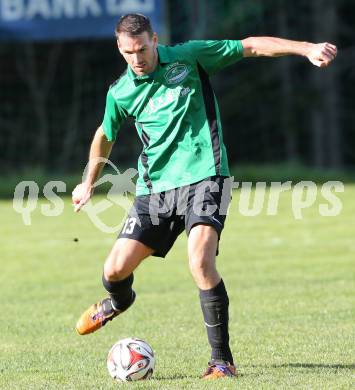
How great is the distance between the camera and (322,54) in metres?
5.49

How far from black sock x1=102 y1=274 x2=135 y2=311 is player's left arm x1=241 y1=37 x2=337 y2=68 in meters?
1.52

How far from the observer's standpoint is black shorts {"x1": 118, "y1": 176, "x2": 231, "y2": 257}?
18.9ft

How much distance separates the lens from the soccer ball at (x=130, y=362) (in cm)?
570

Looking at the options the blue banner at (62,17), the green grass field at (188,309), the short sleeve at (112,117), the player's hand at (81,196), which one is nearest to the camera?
the green grass field at (188,309)

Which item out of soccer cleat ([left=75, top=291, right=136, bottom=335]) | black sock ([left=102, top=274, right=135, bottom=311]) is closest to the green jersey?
black sock ([left=102, top=274, right=135, bottom=311])

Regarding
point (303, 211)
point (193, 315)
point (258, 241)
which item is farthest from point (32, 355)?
point (303, 211)

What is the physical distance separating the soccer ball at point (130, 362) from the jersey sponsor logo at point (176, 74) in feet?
5.00

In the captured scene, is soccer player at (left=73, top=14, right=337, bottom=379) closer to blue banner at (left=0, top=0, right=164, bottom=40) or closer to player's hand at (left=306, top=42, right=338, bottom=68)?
player's hand at (left=306, top=42, right=338, bottom=68)

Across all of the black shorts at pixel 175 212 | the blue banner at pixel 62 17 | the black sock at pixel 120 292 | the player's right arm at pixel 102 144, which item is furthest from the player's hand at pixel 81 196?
the blue banner at pixel 62 17

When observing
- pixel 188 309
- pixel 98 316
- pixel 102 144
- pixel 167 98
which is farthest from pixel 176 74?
pixel 188 309

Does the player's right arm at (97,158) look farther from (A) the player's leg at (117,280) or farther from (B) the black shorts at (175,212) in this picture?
(A) the player's leg at (117,280)

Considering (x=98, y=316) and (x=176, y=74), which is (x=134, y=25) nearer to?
(x=176, y=74)

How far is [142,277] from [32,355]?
167 inches

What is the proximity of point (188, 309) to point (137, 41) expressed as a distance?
3.43 m
